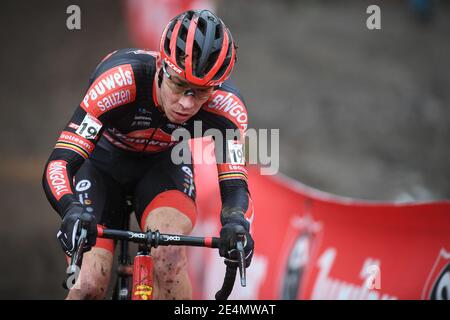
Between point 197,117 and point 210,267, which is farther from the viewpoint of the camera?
point 210,267

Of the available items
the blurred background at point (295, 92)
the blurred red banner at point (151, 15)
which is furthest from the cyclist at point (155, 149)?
the blurred red banner at point (151, 15)

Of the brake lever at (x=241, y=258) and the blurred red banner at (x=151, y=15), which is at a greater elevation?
the blurred red banner at (x=151, y=15)

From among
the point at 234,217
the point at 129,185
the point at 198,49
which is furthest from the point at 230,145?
the point at 129,185

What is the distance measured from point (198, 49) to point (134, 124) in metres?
0.85

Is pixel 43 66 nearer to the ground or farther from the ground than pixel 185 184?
farther from the ground

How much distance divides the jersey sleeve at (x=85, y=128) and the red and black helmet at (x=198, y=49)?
384 millimetres

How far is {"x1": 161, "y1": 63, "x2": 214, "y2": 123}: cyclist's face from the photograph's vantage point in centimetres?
452

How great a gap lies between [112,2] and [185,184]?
11.6m

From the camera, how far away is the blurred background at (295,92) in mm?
11000

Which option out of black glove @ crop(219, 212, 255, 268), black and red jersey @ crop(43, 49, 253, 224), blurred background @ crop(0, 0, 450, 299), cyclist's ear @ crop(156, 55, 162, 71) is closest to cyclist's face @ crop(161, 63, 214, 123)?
cyclist's ear @ crop(156, 55, 162, 71)

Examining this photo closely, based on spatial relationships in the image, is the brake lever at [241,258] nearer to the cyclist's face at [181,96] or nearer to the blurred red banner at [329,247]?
the cyclist's face at [181,96]

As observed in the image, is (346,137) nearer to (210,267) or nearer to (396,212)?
(210,267)

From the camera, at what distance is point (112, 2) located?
53.0 ft
